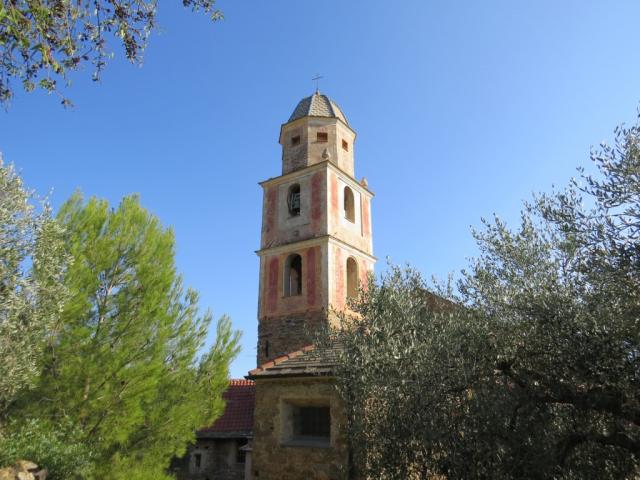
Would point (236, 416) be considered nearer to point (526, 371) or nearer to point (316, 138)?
point (316, 138)

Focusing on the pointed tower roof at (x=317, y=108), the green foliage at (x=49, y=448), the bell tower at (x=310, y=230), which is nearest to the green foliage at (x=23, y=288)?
the green foliage at (x=49, y=448)

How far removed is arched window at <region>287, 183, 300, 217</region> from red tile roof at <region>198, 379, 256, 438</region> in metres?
6.96

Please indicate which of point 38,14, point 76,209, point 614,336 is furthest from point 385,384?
point 76,209

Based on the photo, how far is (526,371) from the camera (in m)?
5.91

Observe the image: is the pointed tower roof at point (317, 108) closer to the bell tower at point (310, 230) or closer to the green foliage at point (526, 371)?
the bell tower at point (310, 230)

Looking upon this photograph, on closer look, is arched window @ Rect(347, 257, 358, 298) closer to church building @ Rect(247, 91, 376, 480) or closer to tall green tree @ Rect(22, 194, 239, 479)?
church building @ Rect(247, 91, 376, 480)

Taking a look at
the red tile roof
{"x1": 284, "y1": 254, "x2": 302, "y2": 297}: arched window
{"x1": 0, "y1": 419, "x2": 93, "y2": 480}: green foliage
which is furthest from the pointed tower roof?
{"x1": 0, "y1": 419, "x2": 93, "y2": 480}: green foliage

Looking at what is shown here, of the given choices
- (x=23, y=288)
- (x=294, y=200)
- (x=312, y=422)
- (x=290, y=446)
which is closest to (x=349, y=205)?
(x=294, y=200)

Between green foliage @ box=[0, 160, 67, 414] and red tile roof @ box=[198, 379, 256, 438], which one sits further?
red tile roof @ box=[198, 379, 256, 438]

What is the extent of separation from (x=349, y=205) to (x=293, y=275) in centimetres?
386

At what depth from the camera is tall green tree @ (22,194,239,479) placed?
9.25m

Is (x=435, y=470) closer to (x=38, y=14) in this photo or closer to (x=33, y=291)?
(x=38, y=14)

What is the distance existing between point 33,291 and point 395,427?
678cm

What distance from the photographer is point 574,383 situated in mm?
5520
